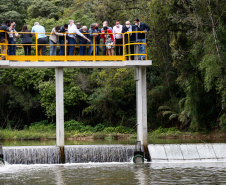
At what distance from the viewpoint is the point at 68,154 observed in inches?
833

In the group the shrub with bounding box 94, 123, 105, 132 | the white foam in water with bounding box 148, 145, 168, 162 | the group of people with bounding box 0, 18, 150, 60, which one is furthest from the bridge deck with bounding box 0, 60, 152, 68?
the shrub with bounding box 94, 123, 105, 132

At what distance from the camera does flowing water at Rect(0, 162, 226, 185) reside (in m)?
15.5

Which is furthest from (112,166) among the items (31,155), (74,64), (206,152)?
(74,64)

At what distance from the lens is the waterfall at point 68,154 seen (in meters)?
20.6

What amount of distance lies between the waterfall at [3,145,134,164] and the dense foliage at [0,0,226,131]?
314 inches

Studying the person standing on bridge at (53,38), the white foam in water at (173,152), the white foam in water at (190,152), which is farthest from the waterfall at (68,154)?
the person standing on bridge at (53,38)

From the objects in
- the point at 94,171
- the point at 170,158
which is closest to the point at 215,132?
the point at 170,158

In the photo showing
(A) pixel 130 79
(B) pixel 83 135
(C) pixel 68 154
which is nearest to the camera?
(C) pixel 68 154

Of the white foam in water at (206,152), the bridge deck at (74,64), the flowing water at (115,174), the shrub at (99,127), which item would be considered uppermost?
the bridge deck at (74,64)

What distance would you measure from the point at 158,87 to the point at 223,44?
648 inches

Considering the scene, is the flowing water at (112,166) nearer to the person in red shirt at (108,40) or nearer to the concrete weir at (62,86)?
the concrete weir at (62,86)

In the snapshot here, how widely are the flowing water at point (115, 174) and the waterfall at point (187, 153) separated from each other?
102 cm

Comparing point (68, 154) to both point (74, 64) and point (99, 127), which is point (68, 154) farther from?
point (99, 127)

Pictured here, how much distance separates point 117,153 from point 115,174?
420cm
